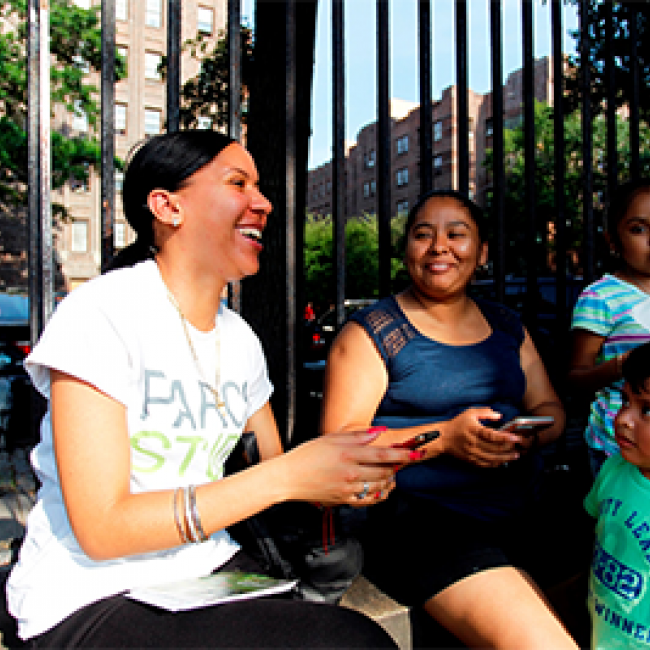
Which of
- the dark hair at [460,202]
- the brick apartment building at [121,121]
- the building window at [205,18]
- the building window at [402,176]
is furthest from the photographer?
the building window at [402,176]

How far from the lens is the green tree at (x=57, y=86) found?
15.3m

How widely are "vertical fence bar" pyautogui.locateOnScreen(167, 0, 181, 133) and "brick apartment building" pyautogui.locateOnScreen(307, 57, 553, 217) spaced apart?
35348mm

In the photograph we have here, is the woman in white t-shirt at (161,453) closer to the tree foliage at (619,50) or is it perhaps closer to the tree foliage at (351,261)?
the tree foliage at (619,50)

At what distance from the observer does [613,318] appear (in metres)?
2.23

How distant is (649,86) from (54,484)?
324 inches

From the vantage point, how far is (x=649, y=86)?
24.1ft

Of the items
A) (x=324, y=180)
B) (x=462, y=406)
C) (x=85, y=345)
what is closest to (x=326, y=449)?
(x=85, y=345)

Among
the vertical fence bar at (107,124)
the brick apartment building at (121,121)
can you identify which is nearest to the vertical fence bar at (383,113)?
the vertical fence bar at (107,124)

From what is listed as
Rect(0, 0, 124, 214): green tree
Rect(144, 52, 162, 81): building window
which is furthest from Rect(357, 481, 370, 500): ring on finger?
Rect(144, 52, 162, 81): building window

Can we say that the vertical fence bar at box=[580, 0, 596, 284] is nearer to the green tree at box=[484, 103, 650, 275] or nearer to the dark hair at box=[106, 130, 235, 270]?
the dark hair at box=[106, 130, 235, 270]

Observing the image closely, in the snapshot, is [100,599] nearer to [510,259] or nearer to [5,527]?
[5,527]

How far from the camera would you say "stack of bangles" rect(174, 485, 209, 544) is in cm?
130

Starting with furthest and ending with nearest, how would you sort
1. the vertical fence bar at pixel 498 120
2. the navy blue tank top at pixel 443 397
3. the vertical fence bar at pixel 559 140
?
the vertical fence bar at pixel 559 140 → the vertical fence bar at pixel 498 120 → the navy blue tank top at pixel 443 397

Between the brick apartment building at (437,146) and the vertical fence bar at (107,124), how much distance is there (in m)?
35.5
